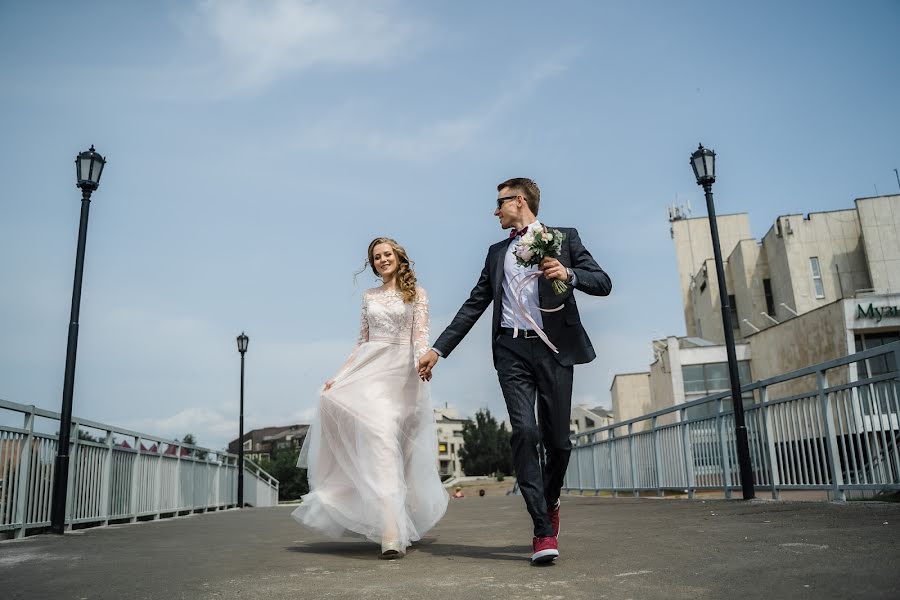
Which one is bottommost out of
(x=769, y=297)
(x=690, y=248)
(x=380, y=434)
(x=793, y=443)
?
(x=793, y=443)

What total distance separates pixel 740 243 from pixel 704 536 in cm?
5283

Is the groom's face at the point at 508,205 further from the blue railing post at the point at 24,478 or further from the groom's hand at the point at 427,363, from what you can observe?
the blue railing post at the point at 24,478

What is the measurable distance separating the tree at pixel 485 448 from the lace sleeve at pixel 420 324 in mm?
85691

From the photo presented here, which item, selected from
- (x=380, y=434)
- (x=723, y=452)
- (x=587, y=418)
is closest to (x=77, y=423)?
(x=380, y=434)

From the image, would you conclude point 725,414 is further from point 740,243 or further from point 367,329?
point 740,243

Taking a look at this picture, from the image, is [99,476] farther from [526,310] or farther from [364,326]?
[526,310]

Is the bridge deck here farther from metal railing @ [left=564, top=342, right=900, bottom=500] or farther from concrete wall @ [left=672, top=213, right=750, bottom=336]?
concrete wall @ [left=672, top=213, right=750, bottom=336]

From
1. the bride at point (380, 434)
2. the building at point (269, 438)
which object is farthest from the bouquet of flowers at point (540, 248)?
the building at point (269, 438)

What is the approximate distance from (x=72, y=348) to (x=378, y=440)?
5661 mm

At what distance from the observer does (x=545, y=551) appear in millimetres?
4027

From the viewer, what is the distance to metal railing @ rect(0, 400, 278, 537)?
24.8 feet

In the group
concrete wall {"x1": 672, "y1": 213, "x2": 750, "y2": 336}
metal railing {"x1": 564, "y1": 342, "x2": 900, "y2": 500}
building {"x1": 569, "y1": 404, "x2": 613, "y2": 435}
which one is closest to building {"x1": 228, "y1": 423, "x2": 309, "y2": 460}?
building {"x1": 569, "y1": 404, "x2": 613, "y2": 435}

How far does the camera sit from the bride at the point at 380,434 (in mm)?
5238

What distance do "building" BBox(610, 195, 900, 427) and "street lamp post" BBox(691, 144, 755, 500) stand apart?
97.3 ft
